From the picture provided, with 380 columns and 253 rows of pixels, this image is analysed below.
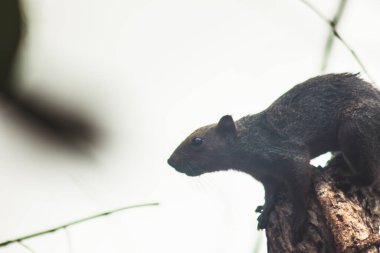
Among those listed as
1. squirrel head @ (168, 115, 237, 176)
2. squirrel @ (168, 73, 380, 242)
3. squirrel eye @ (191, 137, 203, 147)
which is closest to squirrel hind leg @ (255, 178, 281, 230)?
squirrel @ (168, 73, 380, 242)

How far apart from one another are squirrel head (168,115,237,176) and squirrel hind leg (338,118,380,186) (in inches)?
32.0

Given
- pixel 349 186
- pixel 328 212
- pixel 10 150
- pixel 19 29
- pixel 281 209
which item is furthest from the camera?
pixel 10 150

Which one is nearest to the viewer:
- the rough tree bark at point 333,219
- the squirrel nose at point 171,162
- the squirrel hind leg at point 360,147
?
the rough tree bark at point 333,219

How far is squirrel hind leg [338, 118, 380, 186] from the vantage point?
2.20m

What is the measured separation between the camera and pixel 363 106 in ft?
8.12

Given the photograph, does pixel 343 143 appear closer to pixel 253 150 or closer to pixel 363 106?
pixel 363 106

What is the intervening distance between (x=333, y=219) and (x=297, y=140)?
0.78m

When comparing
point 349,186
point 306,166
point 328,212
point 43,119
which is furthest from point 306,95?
point 43,119

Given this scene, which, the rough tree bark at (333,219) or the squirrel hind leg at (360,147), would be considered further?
the squirrel hind leg at (360,147)

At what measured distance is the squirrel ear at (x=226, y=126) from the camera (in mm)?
2957

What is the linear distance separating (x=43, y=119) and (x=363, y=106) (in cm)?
204

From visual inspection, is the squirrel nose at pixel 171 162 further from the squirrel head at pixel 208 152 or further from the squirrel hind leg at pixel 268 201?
the squirrel hind leg at pixel 268 201

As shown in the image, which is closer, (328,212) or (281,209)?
(328,212)

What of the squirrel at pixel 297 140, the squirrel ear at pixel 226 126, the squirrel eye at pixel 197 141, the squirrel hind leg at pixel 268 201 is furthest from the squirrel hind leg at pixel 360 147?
the squirrel eye at pixel 197 141
